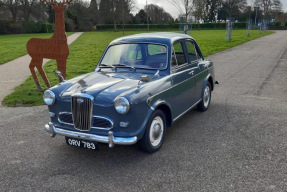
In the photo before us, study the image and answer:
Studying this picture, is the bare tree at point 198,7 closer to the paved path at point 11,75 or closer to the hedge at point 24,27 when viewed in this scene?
the paved path at point 11,75

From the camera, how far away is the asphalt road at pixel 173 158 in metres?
3.34

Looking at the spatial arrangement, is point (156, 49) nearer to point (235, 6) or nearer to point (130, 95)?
point (130, 95)

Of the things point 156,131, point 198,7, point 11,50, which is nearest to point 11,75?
point 156,131

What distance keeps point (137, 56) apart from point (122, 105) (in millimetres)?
1542

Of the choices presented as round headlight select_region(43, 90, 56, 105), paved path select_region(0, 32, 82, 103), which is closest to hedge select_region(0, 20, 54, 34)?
paved path select_region(0, 32, 82, 103)

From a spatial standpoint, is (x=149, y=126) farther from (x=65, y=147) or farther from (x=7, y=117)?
(x=7, y=117)

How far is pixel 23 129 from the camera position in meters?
5.29

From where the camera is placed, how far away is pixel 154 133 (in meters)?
4.08

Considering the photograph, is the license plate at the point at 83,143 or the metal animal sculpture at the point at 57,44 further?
the metal animal sculpture at the point at 57,44

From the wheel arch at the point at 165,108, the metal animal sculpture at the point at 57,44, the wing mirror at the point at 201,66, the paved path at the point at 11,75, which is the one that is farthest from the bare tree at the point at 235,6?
the wheel arch at the point at 165,108

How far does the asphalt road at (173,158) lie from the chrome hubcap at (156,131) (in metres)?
0.20

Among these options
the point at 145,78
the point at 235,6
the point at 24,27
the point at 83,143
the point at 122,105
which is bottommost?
the point at 83,143

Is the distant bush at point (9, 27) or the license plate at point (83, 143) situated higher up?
the distant bush at point (9, 27)

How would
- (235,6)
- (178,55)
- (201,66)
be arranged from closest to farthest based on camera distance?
(178,55)
(201,66)
(235,6)
